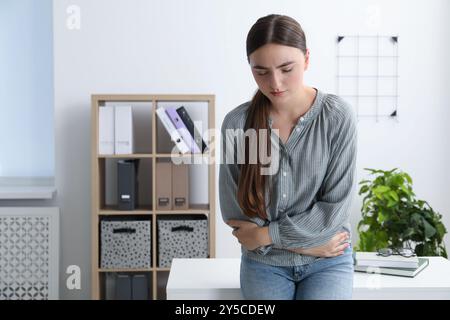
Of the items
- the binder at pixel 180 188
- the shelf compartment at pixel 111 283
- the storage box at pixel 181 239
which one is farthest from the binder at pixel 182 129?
the shelf compartment at pixel 111 283

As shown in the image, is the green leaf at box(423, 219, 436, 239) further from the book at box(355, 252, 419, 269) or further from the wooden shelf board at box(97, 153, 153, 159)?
the wooden shelf board at box(97, 153, 153, 159)

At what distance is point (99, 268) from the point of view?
3.46m

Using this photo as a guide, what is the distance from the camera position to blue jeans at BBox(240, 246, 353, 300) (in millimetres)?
1769

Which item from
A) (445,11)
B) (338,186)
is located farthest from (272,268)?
(445,11)

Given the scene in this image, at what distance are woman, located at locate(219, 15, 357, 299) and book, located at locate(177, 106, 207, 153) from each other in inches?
61.2

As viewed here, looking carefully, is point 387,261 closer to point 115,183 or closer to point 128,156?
point 128,156

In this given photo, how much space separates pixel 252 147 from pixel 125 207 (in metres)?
1.75

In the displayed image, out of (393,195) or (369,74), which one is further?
(369,74)

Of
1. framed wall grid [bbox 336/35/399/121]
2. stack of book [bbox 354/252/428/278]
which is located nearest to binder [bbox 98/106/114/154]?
framed wall grid [bbox 336/35/399/121]

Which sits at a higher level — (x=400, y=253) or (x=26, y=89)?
(x=26, y=89)

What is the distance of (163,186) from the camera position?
3459 millimetres

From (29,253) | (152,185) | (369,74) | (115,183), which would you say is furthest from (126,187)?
(369,74)

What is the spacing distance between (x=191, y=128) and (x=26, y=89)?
103 centimetres

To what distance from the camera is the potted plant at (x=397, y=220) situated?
3.39m
